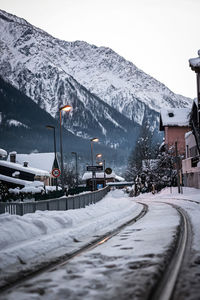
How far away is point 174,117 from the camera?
8781 cm

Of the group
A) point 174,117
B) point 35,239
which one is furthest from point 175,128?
point 35,239

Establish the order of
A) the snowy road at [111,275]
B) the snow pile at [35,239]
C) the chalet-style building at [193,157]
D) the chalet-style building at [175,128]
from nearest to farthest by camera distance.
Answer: the snowy road at [111,275]
the snow pile at [35,239]
the chalet-style building at [193,157]
the chalet-style building at [175,128]

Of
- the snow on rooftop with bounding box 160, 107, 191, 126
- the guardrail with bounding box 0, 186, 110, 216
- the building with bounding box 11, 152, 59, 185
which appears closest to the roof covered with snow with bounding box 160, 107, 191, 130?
the snow on rooftop with bounding box 160, 107, 191, 126

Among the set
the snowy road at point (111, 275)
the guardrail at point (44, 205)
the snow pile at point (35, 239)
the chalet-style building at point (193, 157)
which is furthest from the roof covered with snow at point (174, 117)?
the snowy road at point (111, 275)

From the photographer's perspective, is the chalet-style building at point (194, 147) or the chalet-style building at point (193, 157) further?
the chalet-style building at point (193, 157)

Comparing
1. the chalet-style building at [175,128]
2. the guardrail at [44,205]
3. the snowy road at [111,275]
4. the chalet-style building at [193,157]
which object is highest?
the chalet-style building at [175,128]

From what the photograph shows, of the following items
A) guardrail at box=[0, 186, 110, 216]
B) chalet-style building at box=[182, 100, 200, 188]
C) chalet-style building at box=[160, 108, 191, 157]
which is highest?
chalet-style building at box=[160, 108, 191, 157]

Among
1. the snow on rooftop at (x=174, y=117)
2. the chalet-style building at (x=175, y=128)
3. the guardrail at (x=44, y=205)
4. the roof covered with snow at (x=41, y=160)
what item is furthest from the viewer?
the roof covered with snow at (x=41, y=160)

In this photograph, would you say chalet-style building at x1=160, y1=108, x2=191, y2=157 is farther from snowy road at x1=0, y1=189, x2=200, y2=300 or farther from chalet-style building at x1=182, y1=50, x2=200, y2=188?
snowy road at x1=0, y1=189, x2=200, y2=300

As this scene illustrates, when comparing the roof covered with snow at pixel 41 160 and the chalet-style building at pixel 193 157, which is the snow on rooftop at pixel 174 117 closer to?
the chalet-style building at pixel 193 157

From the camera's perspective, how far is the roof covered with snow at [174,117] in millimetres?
86062

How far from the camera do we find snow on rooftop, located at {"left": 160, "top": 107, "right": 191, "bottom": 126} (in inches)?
3388

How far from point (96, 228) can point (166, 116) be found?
7407 cm

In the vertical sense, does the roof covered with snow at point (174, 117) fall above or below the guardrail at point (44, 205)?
above
